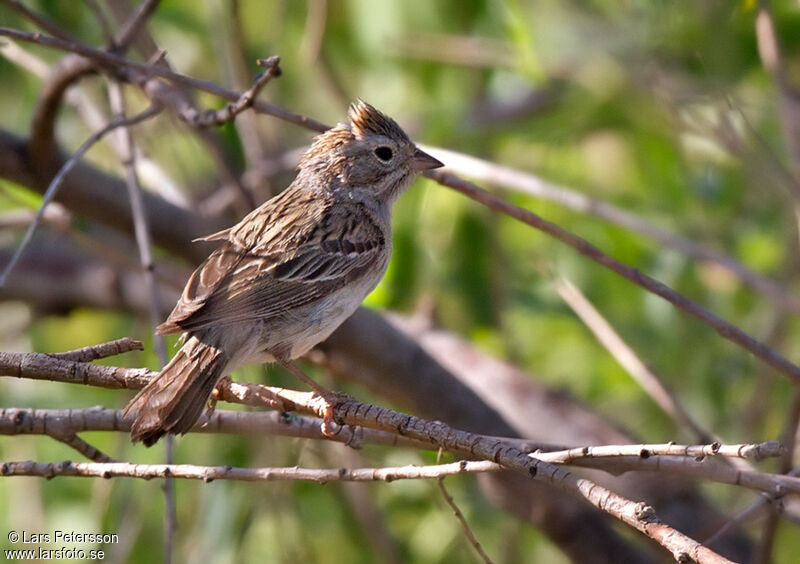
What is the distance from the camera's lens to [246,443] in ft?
17.5

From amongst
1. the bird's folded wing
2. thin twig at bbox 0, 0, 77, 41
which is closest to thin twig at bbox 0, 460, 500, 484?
the bird's folded wing

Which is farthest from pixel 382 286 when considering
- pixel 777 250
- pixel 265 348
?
pixel 777 250

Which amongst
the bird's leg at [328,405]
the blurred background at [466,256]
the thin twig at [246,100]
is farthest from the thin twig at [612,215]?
the bird's leg at [328,405]

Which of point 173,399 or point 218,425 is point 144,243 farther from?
point 173,399

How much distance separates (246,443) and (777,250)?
3.04 m

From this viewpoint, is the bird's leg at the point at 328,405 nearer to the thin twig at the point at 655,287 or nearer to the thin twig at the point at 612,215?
the thin twig at the point at 655,287

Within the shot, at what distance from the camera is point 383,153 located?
4609 mm

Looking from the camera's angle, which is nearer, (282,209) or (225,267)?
(225,267)

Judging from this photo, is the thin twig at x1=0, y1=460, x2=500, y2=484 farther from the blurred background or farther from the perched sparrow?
the blurred background

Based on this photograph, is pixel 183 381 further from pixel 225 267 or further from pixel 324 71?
pixel 324 71

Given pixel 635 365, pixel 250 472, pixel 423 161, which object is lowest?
pixel 250 472

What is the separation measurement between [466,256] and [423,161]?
1.38m

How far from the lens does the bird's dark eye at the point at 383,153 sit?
15.1ft

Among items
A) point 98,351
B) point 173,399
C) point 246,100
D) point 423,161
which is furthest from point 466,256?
point 98,351
